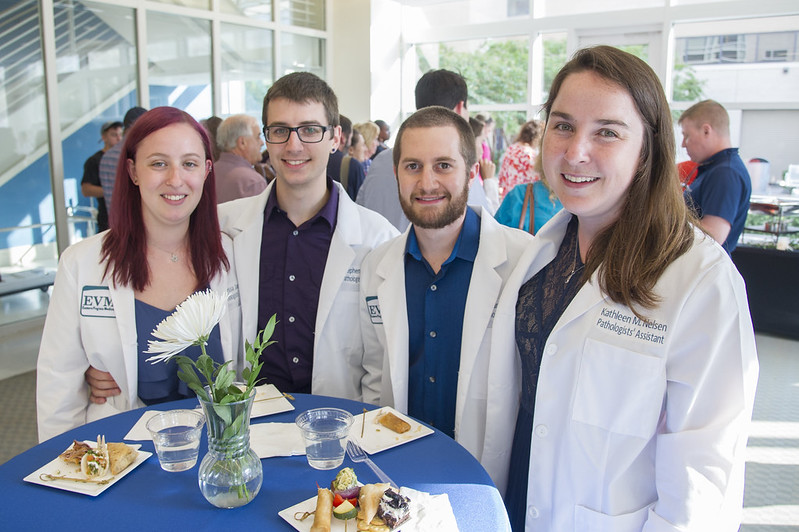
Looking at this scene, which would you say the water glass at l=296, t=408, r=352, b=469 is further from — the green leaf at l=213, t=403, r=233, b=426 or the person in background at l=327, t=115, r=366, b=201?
the person in background at l=327, t=115, r=366, b=201

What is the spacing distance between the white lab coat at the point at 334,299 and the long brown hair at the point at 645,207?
1.09 m

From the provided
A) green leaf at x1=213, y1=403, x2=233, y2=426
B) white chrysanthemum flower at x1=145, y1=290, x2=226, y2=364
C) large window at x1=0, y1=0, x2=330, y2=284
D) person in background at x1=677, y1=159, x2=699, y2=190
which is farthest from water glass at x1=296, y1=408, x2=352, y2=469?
large window at x1=0, y1=0, x2=330, y2=284

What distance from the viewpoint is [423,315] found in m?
2.14

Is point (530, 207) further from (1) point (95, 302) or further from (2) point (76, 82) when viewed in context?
(2) point (76, 82)

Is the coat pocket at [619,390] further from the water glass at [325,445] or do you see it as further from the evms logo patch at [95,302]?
the evms logo patch at [95,302]

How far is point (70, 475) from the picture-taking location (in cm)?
148

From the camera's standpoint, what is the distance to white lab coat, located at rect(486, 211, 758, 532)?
1349 millimetres

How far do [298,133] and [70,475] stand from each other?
1.43m

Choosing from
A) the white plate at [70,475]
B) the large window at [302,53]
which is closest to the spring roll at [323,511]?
the white plate at [70,475]

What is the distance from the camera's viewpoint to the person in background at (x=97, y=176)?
19.7 feet

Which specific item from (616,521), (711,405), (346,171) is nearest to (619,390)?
(711,405)

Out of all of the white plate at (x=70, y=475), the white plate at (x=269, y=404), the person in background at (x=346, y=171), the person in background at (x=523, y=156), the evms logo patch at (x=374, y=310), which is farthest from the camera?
the person in background at (x=523, y=156)

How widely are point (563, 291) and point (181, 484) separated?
44.6 inches

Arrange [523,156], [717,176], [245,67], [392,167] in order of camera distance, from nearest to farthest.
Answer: [392,167]
[717,176]
[523,156]
[245,67]
